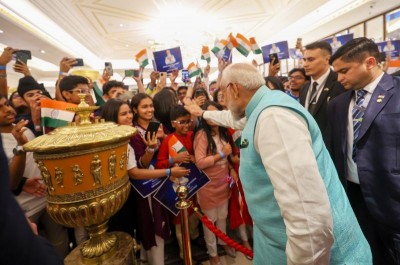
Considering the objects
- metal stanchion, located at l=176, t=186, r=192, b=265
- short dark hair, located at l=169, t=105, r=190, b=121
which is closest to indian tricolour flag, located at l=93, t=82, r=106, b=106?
short dark hair, located at l=169, t=105, r=190, b=121

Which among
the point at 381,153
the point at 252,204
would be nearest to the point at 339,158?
the point at 381,153

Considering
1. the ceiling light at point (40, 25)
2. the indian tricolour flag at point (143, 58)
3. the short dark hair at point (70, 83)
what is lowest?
the short dark hair at point (70, 83)

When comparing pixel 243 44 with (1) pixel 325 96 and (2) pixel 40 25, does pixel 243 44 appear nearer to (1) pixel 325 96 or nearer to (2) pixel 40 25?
(1) pixel 325 96

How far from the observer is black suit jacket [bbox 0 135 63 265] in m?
0.37

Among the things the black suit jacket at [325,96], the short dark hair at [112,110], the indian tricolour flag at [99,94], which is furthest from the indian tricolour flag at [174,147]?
the indian tricolour flag at [99,94]

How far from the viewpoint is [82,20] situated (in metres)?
5.93

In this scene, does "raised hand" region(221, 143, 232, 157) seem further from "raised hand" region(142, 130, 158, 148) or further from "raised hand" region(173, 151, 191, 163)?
"raised hand" region(142, 130, 158, 148)

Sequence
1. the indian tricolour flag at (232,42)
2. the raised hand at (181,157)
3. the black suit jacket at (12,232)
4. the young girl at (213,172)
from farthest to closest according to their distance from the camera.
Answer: the indian tricolour flag at (232,42), the young girl at (213,172), the raised hand at (181,157), the black suit jacket at (12,232)

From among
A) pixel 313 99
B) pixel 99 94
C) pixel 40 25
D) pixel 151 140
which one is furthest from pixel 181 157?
pixel 40 25

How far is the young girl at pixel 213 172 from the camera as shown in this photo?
6.33 ft

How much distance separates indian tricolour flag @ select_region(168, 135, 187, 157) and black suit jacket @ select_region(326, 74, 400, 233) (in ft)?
3.99

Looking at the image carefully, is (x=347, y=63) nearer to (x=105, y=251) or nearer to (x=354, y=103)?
(x=354, y=103)

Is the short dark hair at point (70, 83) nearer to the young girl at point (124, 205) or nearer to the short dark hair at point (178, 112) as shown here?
the young girl at point (124, 205)

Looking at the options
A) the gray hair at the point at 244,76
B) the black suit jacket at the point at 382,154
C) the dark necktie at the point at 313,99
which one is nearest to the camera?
the gray hair at the point at 244,76
